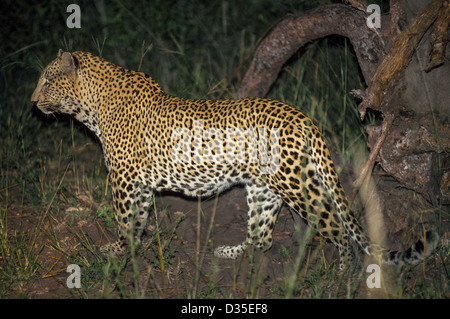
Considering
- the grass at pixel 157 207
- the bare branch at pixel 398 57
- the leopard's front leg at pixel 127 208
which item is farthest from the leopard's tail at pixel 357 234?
the leopard's front leg at pixel 127 208

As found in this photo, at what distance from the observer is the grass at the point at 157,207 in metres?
4.52

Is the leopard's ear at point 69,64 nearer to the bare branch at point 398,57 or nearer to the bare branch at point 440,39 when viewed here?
the bare branch at point 398,57

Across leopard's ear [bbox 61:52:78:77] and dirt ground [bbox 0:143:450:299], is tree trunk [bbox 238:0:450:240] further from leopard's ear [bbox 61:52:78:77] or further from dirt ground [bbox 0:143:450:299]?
leopard's ear [bbox 61:52:78:77]

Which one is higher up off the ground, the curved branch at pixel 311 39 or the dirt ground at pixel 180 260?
the curved branch at pixel 311 39

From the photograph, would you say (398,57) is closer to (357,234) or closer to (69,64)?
(357,234)

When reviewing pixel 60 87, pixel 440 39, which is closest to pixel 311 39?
pixel 440 39

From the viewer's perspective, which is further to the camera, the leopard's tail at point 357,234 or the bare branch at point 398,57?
the bare branch at point 398,57

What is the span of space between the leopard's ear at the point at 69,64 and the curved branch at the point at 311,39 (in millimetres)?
2313

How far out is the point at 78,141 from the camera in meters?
7.40

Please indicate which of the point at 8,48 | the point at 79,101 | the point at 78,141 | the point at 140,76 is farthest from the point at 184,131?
the point at 8,48

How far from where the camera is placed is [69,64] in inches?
208

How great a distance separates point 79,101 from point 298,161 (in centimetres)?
256

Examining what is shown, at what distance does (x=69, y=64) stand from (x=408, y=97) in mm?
3464

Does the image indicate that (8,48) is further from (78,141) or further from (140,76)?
(140,76)
